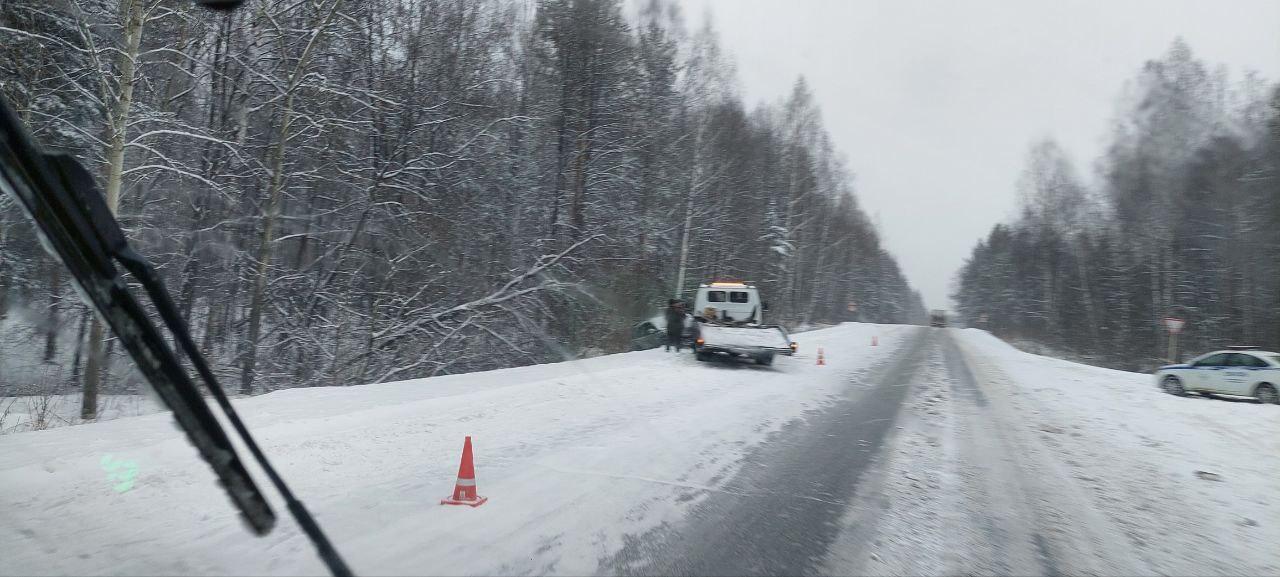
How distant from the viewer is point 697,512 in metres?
5.09

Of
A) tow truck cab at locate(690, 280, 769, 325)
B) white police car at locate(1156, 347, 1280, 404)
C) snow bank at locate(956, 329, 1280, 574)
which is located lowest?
snow bank at locate(956, 329, 1280, 574)

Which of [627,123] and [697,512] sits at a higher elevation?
[627,123]

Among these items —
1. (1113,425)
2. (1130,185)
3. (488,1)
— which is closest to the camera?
(1113,425)

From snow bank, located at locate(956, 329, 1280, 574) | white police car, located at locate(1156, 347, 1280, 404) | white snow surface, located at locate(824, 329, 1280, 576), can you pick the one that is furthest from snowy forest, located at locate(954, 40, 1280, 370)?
white snow surface, located at locate(824, 329, 1280, 576)

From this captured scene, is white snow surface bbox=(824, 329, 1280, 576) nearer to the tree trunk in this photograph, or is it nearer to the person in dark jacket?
the person in dark jacket

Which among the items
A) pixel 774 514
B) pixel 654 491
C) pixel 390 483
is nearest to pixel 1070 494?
pixel 774 514

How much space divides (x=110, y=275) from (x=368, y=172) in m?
15.6

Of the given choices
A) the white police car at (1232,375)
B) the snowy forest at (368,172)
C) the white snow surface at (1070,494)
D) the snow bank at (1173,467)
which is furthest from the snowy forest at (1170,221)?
the white snow surface at (1070,494)

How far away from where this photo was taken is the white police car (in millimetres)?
14977

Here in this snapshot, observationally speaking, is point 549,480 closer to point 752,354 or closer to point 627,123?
point 752,354

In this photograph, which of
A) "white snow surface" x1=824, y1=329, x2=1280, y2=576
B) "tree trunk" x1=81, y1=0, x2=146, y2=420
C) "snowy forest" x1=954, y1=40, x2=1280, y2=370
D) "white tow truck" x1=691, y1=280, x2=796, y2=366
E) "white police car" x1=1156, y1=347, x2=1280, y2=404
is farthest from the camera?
"snowy forest" x1=954, y1=40, x2=1280, y2=370

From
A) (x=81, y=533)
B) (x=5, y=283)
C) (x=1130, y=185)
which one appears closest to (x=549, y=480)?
(x=81, y=533)

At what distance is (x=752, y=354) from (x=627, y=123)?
1159cm

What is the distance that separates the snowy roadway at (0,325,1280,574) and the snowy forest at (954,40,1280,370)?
27.6 meters
